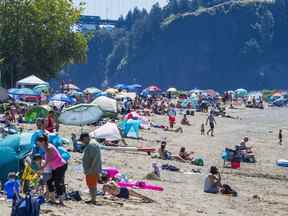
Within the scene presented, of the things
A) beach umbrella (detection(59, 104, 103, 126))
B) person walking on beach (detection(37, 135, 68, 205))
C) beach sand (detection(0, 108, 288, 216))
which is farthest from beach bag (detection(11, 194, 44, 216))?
beach umbrella (detection(59, 104, 103, 126))

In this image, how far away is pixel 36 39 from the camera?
48.0 meters

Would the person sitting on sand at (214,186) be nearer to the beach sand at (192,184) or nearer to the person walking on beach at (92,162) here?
the beach sand at (192,184)

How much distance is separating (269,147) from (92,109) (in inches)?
438

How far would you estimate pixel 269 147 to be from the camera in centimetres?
3634

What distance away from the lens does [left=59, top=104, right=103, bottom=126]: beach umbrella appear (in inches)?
1133

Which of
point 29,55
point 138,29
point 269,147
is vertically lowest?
point 269,147

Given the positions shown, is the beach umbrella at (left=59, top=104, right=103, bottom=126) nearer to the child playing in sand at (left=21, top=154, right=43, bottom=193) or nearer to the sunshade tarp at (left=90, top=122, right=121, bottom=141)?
the sunshade tarp at (left=90, top=122, right=121, bottom=141)

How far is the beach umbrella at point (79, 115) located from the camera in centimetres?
2877

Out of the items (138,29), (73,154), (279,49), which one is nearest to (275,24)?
(279,49)

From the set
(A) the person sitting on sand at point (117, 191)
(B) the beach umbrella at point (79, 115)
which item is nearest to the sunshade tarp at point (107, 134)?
(B) the beach umbrella at point (79, 115)

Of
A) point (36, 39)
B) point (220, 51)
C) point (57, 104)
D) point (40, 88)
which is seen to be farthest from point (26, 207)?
point (220, 51)

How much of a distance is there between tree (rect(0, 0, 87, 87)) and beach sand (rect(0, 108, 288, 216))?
13388mm

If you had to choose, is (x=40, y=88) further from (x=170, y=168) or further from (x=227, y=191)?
(x=227, y=191)

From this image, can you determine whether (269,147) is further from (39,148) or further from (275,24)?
(275,24)
